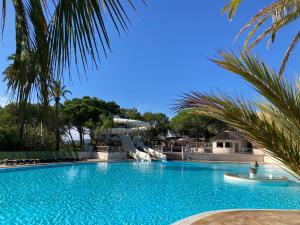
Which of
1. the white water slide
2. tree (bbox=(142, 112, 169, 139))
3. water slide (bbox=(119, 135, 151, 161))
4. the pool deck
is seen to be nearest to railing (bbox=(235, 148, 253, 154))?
the white water slide

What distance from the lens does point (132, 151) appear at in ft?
111

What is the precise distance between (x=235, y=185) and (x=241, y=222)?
10.4 metres

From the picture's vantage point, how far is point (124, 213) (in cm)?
952

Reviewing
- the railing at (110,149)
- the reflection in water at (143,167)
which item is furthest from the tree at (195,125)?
the reflection in water at (143,167)

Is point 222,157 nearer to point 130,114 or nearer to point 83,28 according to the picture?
point 130,114

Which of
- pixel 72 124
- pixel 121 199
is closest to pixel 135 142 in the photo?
pixel 72 124

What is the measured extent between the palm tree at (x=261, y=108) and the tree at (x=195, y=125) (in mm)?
44396

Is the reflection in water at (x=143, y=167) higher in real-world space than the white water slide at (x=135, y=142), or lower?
lower

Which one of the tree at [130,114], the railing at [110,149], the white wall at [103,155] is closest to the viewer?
the white wall at [103,155]

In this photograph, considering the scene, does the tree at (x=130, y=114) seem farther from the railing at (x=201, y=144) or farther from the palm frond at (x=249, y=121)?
the palm frond at (x=249, y=121)

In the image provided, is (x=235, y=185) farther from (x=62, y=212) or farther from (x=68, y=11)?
(x=68, y=11)

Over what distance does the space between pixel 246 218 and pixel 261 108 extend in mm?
3571

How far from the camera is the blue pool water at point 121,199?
9078 millimetres

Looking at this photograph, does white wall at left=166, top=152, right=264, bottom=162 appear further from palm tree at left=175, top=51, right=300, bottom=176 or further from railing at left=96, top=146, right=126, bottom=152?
palm tree at left=175, top=51, right=300, bottom=176
